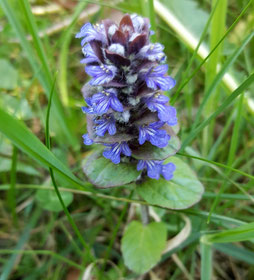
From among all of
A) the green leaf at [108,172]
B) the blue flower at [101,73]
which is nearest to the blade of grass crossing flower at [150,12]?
the blue flower at [101,73]

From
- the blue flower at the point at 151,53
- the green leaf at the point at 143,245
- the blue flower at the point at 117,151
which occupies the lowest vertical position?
the green leaf at the point at 143,245

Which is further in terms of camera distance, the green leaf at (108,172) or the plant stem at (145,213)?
the plant stem at (145,213)

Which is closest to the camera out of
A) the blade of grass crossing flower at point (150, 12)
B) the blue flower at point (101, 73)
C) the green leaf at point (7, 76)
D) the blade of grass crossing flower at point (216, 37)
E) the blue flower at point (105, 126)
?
the blue flower at point (101, 73)

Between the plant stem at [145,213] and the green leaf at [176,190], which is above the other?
the green leaf at [176,190]

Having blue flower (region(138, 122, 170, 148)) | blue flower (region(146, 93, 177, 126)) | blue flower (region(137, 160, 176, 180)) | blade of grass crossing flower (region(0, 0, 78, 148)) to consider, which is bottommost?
blade of grass crossing flower (region(0, 0, 78, 148))

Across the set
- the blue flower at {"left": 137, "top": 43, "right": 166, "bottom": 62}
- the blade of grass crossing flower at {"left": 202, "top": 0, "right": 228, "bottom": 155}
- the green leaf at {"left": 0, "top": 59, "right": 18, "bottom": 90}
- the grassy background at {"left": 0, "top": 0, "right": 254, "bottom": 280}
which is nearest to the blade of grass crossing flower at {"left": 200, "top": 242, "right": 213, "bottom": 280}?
the grassy background at {"left": 0, "top": 0, "right": 254, "bottom": 280}

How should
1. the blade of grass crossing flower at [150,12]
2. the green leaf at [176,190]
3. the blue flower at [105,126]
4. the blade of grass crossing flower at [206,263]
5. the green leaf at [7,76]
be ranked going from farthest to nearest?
the green leaf at [7,76] → the blade of grass crossing flower at [150,12] → the green leaf at [176,190] → the blade of grass crossing flower at [206,263] → the blue flower at [105,126]

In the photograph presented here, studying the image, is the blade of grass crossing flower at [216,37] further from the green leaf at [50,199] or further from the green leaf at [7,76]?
the green leaf at [7,76]

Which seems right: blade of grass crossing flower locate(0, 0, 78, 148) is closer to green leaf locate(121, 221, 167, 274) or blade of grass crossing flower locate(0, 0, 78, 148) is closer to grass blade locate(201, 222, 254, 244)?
green leaf locate(121, 221, 167, 274)
